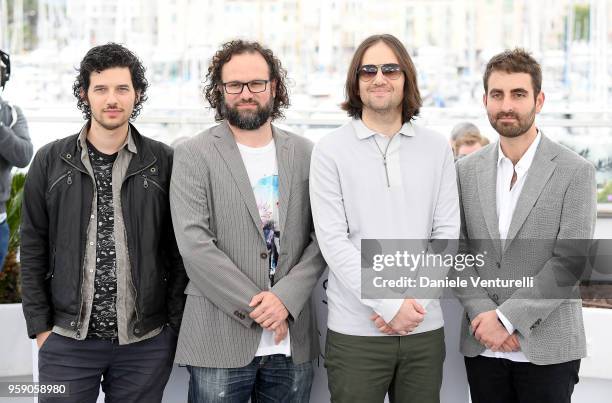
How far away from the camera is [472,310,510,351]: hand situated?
2510mm

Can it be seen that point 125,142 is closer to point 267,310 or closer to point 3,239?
point 267,310

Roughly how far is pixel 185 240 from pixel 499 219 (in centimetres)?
103

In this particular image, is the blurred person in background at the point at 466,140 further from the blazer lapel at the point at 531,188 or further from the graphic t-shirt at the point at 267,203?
the graphic t-shirt at the point at 267,203

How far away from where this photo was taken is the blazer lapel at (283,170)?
8.36ft

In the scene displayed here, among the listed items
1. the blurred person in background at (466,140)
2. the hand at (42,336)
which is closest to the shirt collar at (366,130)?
the hand at (42,336)

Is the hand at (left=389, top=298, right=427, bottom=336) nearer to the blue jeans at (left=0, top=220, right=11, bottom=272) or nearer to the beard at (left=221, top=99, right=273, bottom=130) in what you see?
the beard at (left=221, top=99, right=273, bottom=130)

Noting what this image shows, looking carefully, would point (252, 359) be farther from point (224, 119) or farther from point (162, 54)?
point (162, 54)

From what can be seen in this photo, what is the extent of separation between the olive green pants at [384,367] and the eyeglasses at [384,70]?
33.2 inches

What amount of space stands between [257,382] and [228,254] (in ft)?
→ 1.48

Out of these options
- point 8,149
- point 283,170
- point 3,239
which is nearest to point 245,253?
→ point 283,170

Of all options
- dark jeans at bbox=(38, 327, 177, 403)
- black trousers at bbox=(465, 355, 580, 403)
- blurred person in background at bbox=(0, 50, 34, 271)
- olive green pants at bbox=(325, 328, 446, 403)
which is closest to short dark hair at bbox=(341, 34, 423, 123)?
olive green pants at bbox=(325, 328, 446, 403)

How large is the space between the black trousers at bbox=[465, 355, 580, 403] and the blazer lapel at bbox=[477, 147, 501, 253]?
1.25 ft

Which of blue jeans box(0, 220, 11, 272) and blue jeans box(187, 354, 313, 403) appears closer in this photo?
blue jeans box(187, 354, 313, 403)

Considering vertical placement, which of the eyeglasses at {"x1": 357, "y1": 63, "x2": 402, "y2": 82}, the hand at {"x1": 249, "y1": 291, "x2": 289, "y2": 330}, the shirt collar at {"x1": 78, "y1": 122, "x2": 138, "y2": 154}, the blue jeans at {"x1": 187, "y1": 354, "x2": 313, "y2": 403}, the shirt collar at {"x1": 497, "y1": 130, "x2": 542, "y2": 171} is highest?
the eyeglasses at {"x1": 357, "y1": 63, "x2": 402, "y2": 82}
